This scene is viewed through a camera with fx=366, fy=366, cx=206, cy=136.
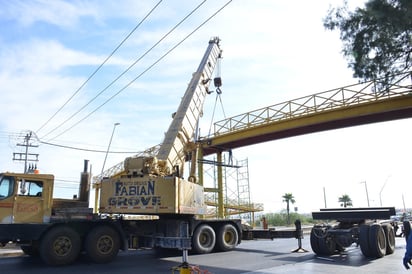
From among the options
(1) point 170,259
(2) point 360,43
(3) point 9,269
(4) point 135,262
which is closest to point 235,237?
(1) point 170,259

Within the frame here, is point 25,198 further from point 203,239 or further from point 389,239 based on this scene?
point 389,239

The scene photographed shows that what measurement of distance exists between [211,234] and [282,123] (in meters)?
9.93

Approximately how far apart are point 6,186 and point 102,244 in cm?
→ 360

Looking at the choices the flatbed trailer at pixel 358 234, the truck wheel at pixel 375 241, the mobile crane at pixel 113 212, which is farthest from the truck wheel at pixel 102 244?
the truck wheel at pixel 375 241

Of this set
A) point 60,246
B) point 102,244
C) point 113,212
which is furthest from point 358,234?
point 60,246

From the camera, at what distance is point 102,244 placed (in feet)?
40.6

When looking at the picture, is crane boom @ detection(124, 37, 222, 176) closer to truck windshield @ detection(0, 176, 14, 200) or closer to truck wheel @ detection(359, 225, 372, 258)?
truck windshield @ detection(0, 176, 14, 200)

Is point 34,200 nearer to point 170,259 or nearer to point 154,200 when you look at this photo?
point 154,200

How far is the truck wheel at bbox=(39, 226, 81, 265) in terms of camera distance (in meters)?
11.3

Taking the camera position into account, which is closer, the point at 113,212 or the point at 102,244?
the point at 102,244

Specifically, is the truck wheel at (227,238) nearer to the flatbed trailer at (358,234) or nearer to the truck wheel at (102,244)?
the flatbed trailer at (358,234)

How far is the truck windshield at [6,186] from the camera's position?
11625 mm

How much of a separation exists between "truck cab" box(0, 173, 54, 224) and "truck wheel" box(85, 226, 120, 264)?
61.0 inches

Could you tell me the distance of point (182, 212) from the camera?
41.7 ft
